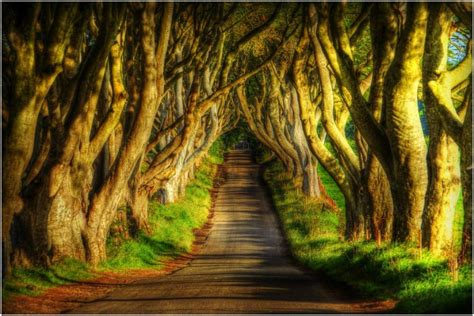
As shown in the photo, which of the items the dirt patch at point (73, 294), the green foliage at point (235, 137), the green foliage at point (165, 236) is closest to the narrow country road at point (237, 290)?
the dirt patch at point (73, 294)

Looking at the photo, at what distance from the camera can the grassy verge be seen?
13.7 metres

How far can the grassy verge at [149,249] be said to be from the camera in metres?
13.7

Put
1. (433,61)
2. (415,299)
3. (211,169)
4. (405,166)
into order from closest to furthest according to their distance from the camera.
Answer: (415,299), (433,61), (405,166), (211,169)

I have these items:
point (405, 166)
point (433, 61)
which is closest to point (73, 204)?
point (405, 166)

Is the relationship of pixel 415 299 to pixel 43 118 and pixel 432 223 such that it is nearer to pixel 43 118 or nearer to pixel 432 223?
pixel 432 223

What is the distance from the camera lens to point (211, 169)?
64062mm

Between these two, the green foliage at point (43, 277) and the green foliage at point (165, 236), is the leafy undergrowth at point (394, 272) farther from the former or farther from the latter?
the green foliage at point (43, 277)

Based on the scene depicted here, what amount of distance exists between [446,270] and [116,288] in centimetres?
646

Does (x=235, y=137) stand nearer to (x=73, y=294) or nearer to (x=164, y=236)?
(x=164, y=236)

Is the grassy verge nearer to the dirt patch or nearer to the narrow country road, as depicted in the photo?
the dirt patch

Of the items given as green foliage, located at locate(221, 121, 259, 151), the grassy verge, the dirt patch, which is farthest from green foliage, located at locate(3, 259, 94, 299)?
green foliage, located at locate(221, 121, 259, 151)

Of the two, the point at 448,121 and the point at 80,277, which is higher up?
the point at 448,121

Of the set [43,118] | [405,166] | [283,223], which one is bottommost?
[283,223]

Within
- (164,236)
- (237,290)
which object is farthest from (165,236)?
(237,290)
